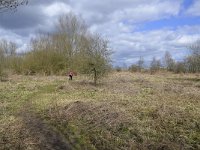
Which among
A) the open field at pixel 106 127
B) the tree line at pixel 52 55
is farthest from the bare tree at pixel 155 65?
the open field at pixel 106 127

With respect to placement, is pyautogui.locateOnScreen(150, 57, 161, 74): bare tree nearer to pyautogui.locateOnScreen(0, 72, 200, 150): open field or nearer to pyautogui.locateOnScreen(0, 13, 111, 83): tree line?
pyautogui.locateOnScreen(0, 13, 111, 83): tree line

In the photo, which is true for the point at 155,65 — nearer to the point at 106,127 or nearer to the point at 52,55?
the point at 52,55

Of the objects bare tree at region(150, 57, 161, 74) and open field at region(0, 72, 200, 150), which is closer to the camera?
open field at region(0, 72, 200, 150)

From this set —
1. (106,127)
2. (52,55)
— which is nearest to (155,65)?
(52,55)

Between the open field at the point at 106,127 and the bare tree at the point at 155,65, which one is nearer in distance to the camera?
the open field at the point at 106,127

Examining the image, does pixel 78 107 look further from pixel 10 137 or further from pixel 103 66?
pixel 103 66

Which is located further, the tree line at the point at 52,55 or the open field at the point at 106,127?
the tree line at the point at 52,55

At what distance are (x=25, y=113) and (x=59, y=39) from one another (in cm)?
4464

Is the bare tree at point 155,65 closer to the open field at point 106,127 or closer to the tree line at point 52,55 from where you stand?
the tree line at point 52,55

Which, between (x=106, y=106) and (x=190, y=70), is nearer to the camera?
(x=106, y=106)

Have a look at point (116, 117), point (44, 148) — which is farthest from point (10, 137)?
point (116, 117)

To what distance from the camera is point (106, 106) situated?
1667cm

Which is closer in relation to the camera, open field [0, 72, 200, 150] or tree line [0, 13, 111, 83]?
open field [0, 72, 200, 150]

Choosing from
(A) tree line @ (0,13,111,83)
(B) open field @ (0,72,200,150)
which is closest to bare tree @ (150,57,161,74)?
(A) tree line @ (0,13,111,83)
